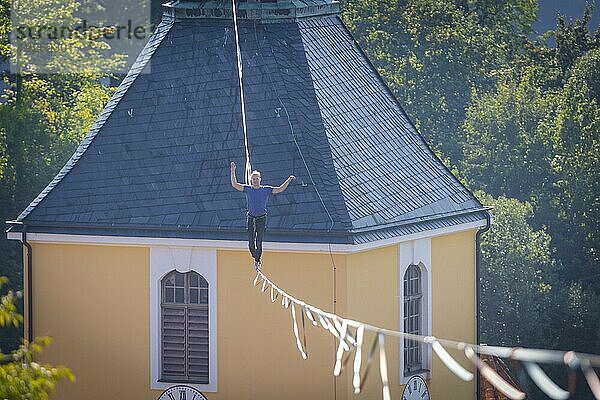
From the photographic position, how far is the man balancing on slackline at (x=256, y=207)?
24820mm

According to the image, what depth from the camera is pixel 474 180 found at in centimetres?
4766

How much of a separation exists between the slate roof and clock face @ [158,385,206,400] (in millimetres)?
2073

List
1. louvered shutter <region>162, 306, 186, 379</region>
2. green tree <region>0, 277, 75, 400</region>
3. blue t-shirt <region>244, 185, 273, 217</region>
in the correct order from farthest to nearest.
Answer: louvered shutter <region>162, 306, 186, 379</region> → blue t-shirt <region>244, 185, 273, 217</region> → green tree <region>0, 277, 75, 400</region>

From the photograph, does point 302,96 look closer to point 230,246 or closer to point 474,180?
point 230,246

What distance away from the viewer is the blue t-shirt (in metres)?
25.0

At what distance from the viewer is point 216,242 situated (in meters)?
27.7

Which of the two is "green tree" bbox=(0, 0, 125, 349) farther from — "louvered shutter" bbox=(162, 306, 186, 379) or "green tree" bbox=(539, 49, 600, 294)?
"green tree" bbox=(539, 49, 600, 294)

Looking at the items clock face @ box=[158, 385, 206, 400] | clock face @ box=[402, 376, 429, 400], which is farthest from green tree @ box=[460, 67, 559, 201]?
clock face @ box=[158, 385, 206, 400]

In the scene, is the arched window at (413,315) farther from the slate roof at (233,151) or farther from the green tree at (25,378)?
the green tree at (25,378)

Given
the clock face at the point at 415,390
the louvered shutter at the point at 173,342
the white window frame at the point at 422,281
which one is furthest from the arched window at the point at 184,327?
the clock face at the point at 415,390

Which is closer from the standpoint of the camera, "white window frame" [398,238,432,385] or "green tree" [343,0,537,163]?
"white window frame" [398,238,432,385]

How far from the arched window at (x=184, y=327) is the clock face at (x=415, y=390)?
281cm

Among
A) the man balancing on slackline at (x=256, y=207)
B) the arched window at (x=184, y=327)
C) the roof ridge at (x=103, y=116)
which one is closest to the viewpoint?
the man balancing on slackline at (x=256, y=207)

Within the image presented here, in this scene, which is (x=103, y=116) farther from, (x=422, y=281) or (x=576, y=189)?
(x=576, y=189)
